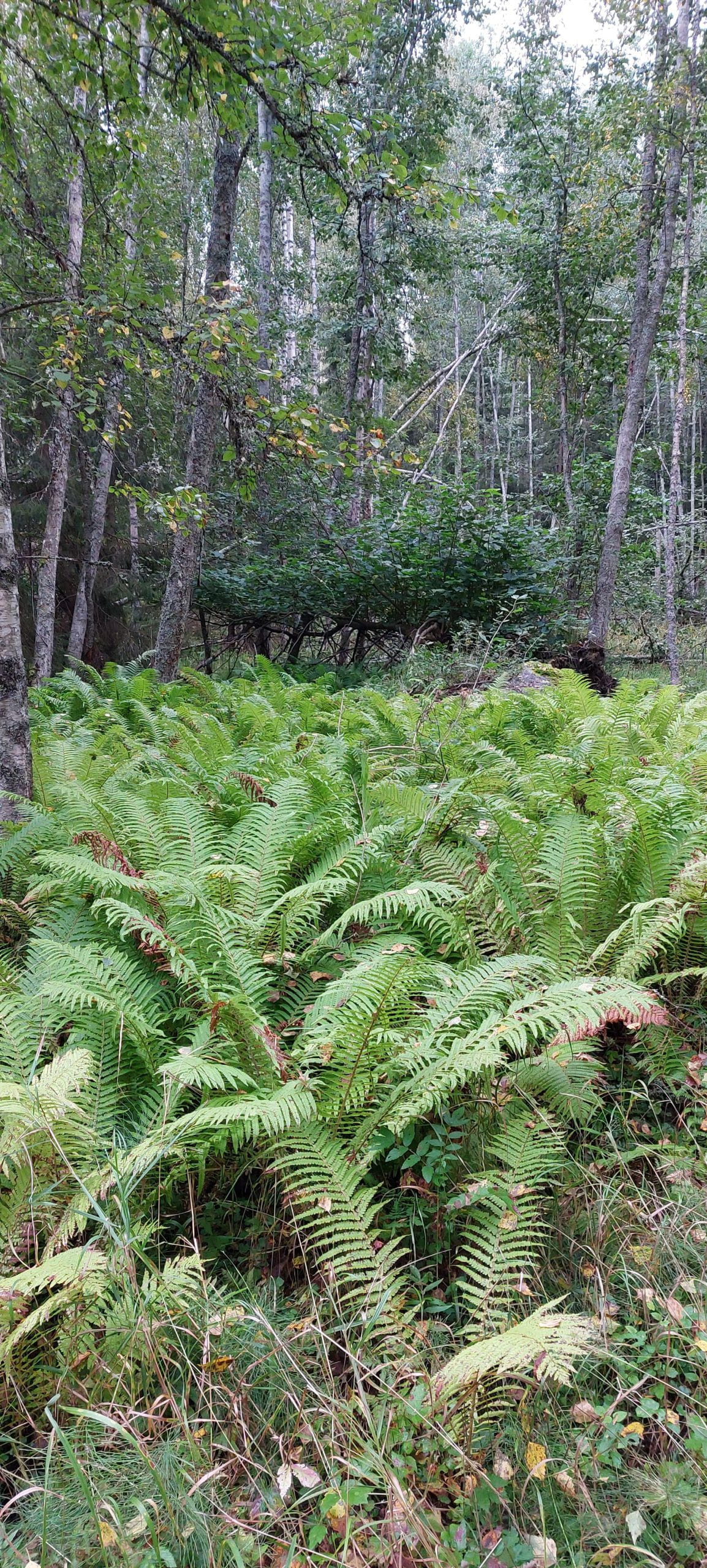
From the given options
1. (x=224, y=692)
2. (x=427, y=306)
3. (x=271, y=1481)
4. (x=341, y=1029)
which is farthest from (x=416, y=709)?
(x=427, y=306)

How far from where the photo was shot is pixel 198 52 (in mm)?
3467

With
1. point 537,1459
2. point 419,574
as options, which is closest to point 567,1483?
point 537,1459

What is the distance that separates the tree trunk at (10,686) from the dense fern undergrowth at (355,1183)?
34cm

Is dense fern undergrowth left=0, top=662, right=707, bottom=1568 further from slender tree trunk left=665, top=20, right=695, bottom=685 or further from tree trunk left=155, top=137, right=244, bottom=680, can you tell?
slender tree trunk left=665, top=20, right=695, bottom=685

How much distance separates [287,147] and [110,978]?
3881 millimetres

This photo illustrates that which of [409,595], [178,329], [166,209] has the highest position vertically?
[166,209]

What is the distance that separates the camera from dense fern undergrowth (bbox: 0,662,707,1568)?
3.68ft

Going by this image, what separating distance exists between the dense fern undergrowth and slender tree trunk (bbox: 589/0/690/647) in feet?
22.7

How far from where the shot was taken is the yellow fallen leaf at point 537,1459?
1120 millimetres

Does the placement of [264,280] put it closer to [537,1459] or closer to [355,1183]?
[355,1183]

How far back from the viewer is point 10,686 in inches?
118

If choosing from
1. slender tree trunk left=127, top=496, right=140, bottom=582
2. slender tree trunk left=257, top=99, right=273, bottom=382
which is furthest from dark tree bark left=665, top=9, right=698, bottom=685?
slender tree trunk left=127, top=496, right=140, bottom=582

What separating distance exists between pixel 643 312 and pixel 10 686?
926cm

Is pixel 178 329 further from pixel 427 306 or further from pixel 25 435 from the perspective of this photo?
pixel 427 306
